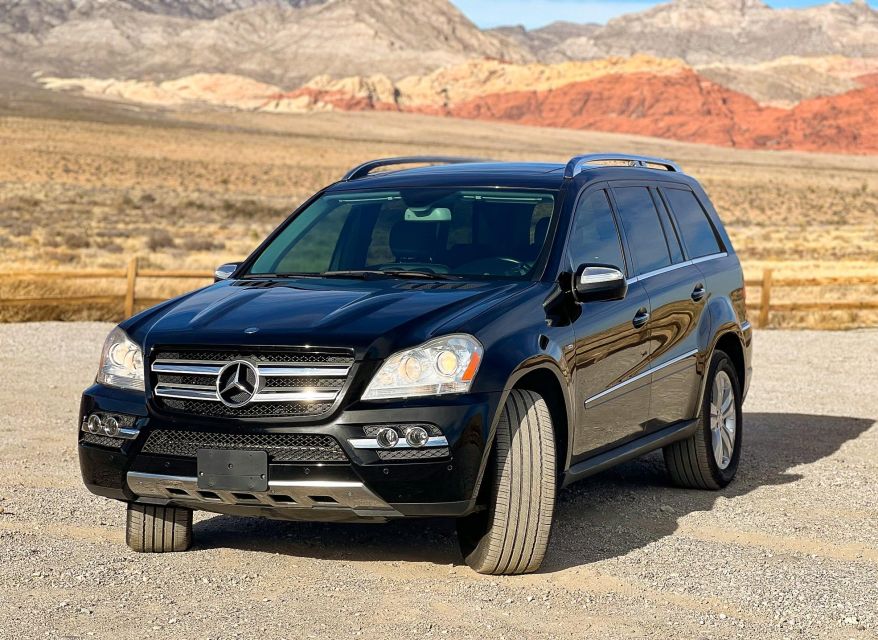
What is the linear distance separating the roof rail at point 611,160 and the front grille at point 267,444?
7.13 feet

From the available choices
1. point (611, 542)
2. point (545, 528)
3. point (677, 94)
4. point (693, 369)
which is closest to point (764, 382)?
point (693, 369)

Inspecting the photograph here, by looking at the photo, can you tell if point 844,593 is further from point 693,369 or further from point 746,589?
point 693,369

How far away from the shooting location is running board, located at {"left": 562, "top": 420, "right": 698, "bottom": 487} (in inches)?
236

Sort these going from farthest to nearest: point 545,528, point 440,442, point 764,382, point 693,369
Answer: point 764,382 < point 693,369 < point 545,528 < point 440,442

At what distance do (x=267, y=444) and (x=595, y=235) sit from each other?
2183mm

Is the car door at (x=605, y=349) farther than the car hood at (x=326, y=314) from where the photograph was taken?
Yes

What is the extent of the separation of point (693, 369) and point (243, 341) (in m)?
3.01

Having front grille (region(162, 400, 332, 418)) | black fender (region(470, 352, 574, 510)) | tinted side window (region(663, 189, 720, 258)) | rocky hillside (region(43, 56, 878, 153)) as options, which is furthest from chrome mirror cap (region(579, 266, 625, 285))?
rocky hillside (region(43, 56, 878, 153))

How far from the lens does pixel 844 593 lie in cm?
552

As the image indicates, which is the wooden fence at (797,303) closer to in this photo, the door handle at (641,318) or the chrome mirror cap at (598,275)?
the door handle at (641,318)

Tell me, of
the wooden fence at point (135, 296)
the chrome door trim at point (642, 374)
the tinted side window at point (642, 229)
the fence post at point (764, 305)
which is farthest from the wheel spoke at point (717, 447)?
the fence post at point (764, 305)

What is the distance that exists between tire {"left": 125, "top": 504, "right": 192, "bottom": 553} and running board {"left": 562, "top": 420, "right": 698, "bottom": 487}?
174cm

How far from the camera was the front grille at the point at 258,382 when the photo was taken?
5074 mm

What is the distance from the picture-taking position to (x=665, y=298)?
6.89 metres
